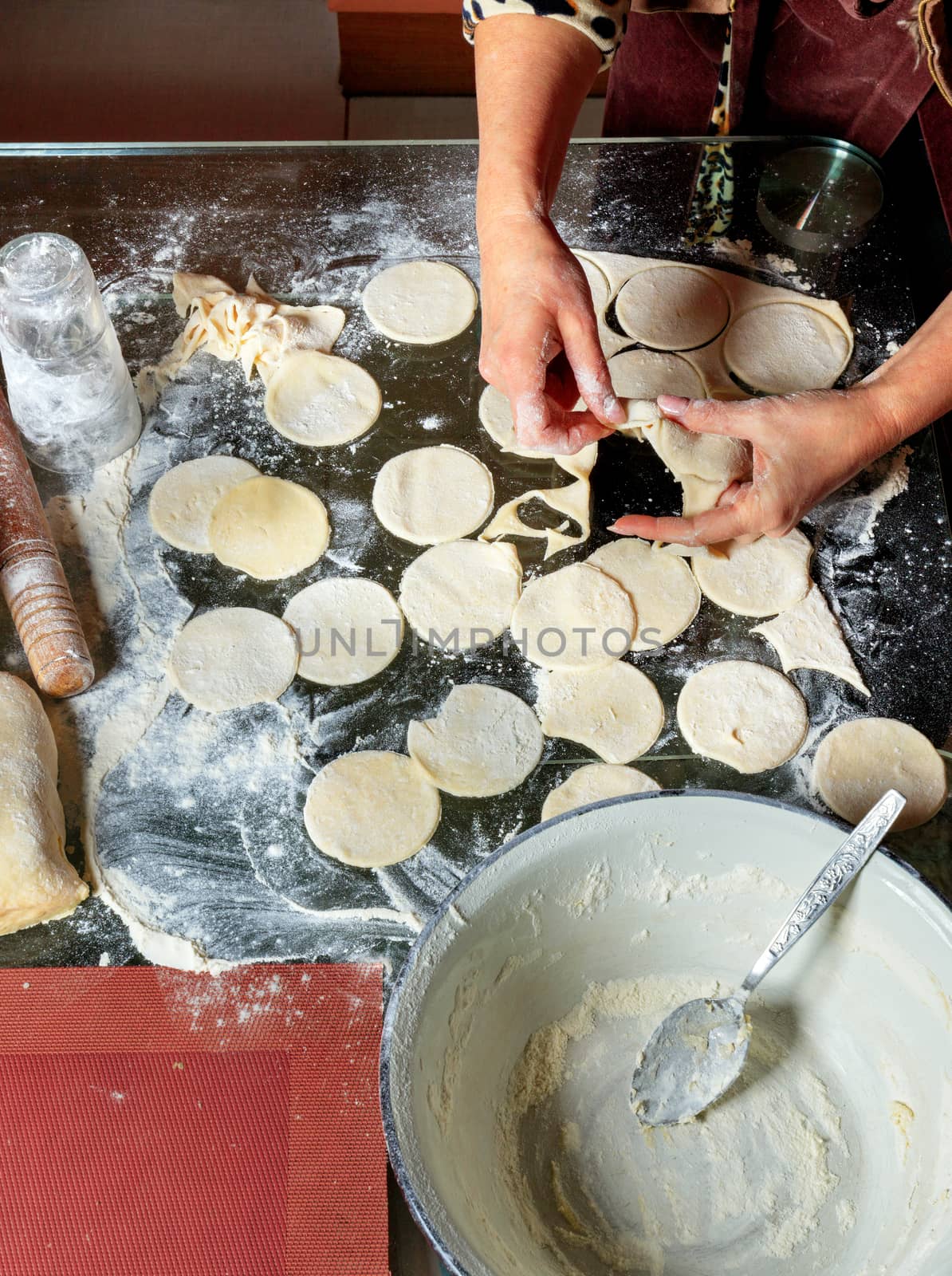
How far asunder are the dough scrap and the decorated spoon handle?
0.38 metres

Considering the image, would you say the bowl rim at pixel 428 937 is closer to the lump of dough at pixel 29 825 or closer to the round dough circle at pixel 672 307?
the lump of dough at pixel 29 825

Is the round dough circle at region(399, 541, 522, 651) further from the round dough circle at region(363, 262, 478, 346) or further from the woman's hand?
the round dough circle at region(363, 262, 478, 346)

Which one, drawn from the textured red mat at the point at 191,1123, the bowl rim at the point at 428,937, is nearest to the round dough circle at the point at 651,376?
the bowl rim at the point at 428,937

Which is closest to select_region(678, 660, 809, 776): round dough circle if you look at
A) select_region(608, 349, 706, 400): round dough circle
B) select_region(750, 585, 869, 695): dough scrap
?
select_region(750, 585, 869, 695): dough scrap

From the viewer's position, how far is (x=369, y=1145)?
987 mm

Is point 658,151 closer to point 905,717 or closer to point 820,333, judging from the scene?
point 820,333

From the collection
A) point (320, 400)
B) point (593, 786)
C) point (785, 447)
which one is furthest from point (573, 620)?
point (320, 400)

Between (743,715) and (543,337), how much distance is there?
50cm

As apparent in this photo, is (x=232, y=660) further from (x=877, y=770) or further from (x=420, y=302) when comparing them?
(x=877, y=770)

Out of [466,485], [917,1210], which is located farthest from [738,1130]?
[466,485]

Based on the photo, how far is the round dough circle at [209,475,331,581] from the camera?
1298mm

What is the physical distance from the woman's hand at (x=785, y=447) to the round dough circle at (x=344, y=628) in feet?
1.01

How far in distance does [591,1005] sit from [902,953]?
30 cm

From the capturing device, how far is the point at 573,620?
126 centimetres
